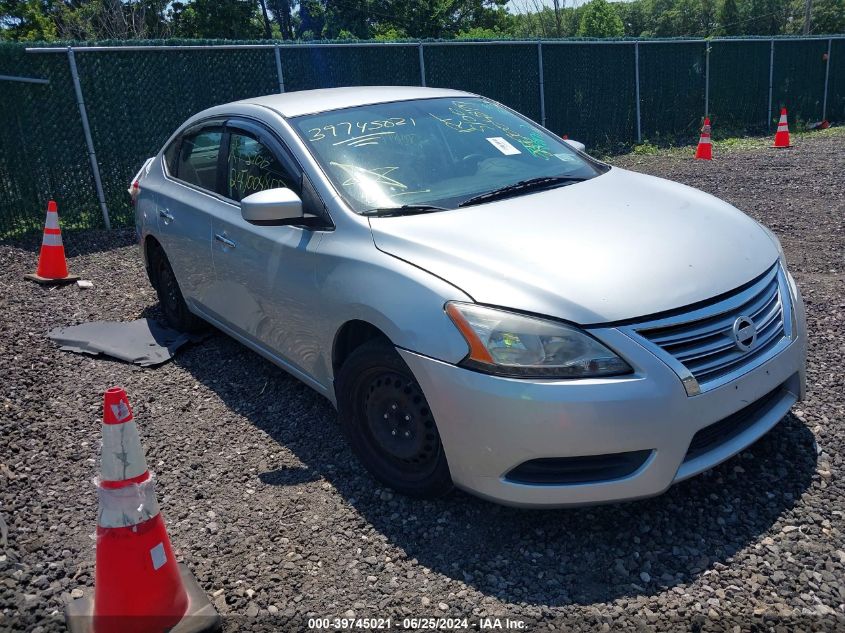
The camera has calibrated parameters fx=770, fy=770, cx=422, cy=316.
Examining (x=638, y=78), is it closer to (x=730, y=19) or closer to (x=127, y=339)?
(x=127, y=339)

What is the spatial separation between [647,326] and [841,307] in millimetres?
3110

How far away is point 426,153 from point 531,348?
1.62 metres

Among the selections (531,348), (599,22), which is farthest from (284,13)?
(531,348)

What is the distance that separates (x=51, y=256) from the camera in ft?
23.9

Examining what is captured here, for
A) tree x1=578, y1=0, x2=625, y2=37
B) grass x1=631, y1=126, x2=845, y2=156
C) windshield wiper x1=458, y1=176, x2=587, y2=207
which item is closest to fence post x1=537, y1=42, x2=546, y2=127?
grass x1=631, y1=126, x2=845, y2=156

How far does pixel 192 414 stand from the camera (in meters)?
4.49

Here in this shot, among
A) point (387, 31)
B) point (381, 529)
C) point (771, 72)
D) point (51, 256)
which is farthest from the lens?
point (387, 31)

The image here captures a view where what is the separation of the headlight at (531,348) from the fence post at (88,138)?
793cm

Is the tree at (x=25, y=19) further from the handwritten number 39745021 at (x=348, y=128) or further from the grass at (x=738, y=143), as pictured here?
the handwritten number 39745021 at (x=348, y=128)

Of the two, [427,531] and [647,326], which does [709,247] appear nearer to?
[647,326]

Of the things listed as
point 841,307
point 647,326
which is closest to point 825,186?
point 841,307

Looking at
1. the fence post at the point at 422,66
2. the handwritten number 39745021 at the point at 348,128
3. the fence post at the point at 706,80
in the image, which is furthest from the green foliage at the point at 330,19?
the handwritten number 39745021 at the point at 348,128

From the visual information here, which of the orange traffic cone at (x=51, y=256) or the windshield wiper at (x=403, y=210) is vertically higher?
the windshield wiper at (x=403, y=210)

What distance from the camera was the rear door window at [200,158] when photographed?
15.8ft
